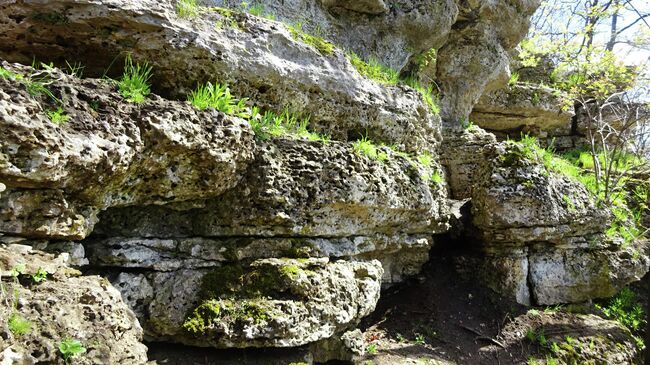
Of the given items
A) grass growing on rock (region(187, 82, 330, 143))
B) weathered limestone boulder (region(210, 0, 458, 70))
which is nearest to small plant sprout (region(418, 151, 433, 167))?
grass growing on rock (region(187, 82, 330, 143))

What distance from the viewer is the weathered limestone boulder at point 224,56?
3635mm

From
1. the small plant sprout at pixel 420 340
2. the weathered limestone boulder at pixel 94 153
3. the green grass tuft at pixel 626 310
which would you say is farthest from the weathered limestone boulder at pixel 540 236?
the weathered limestone boulder at pixel 94 153

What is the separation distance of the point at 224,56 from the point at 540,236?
220 inches

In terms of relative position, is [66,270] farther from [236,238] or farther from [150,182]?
[236,238]

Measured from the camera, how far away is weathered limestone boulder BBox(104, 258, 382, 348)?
3.55 m

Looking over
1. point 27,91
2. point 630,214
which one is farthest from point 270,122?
point 630,214

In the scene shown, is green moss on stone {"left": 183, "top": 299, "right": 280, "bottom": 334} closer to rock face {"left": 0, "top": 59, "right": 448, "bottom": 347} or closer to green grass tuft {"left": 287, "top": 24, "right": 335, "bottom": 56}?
rock face {"left": 0, "top": 59, "right": 448, "bottom": 347}

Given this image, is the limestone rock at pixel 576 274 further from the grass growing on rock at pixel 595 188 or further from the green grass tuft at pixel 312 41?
the green grass tuft at pixel 312 41

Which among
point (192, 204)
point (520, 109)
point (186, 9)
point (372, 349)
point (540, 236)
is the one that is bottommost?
point (372, 349)

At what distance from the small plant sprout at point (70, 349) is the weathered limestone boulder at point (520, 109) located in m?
11.0

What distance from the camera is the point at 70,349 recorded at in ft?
7.37

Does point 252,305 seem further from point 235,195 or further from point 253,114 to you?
point 253,114

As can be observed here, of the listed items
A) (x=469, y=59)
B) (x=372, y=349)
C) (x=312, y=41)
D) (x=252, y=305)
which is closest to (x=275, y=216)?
(x=252, y=305)

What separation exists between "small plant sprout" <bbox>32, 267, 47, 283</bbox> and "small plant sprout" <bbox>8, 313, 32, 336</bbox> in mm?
328
